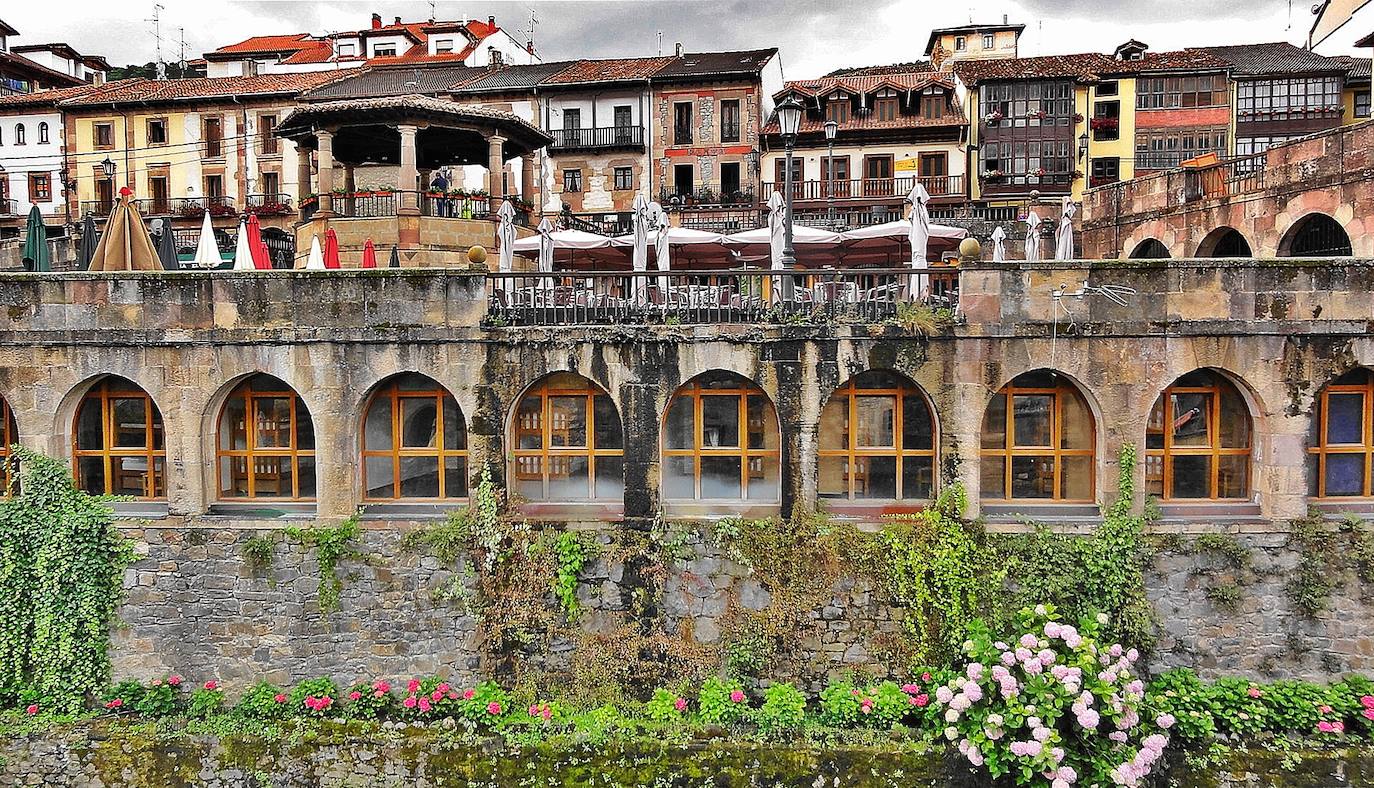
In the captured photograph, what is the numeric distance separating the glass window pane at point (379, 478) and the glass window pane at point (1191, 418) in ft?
40.5

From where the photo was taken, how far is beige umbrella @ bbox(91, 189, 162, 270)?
607 inches

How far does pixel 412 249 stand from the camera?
66.8 ft

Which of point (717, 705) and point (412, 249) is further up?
point (412, 249)

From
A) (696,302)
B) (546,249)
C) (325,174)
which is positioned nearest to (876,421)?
(696,302)

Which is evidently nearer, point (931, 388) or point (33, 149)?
point (931, 388)

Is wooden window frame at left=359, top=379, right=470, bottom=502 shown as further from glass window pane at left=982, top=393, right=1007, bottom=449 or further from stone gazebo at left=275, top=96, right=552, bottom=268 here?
glass window pane at left=982, top=393, right=1007, bottom=449

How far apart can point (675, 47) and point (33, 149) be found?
30896mm

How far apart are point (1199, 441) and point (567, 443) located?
9.90 metres

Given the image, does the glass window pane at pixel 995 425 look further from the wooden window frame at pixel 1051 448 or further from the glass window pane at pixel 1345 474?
the glass window pane at pixel 1345 474

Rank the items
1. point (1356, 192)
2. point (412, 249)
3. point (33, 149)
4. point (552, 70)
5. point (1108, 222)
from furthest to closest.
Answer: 1. point (33, 149)
2. point (552, 70)
3. point (1108, 222)
4. point (412, 249)
5. point (1356, 192)

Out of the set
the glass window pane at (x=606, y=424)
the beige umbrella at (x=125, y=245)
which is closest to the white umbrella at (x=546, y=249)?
the glass window pane at (x=606, y=424)

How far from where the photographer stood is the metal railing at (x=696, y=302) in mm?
13906

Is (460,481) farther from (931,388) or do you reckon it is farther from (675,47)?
(675,47)

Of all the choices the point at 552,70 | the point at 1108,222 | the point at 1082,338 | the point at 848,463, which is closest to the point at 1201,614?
the point at 1082,338
